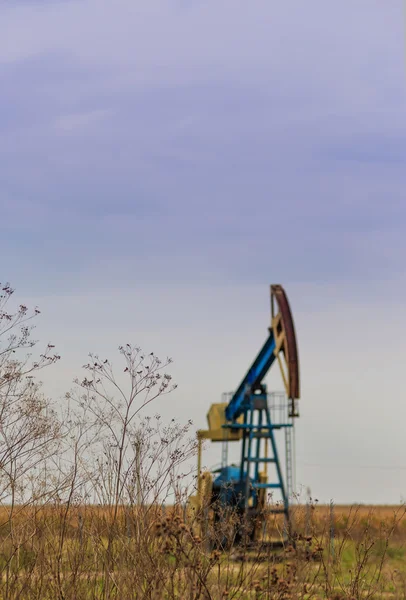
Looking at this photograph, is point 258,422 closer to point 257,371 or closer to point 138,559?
point 257,371

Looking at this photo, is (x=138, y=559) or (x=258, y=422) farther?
(x=258, y=422)

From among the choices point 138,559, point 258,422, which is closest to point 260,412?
point 258,422

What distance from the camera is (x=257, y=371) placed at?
25.2 m

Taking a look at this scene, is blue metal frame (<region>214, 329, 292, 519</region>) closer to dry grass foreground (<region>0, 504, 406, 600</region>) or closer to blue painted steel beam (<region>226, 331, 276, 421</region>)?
blue painted steel beam (<region>226, 331, 276, 421</region>)

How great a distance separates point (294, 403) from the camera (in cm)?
2370

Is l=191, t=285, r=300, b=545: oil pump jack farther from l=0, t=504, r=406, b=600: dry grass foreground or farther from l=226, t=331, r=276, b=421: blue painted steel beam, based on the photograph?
l=0, t=504, r=406, b=600: dry grass foreground

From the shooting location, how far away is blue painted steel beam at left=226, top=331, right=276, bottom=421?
81.9 ft

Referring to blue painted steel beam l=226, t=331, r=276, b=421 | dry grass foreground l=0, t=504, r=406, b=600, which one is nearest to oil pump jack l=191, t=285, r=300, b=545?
blue painted steel beam l=226, t=331, r=276, b=421

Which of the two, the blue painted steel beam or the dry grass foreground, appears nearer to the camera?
the dry grass foreground

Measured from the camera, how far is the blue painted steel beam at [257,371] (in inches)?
982

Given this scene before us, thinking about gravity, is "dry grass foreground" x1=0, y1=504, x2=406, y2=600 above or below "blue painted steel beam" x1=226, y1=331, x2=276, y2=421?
below

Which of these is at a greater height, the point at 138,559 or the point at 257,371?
the point at 257,371

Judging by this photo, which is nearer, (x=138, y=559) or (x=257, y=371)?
(x=138, y=559)

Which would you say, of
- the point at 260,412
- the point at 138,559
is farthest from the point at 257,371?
the point at 138,559
